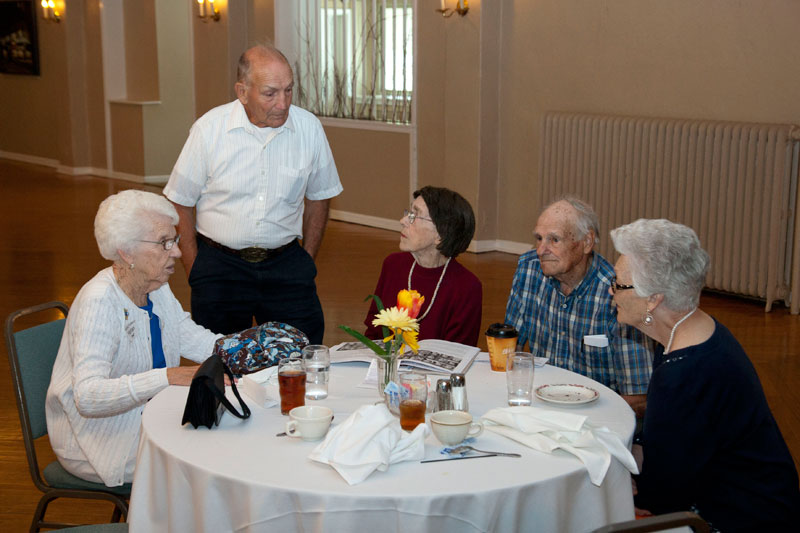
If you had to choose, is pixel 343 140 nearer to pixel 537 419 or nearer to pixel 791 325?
pixel 791 325

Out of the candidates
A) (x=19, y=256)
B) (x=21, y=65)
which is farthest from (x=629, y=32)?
(x=21, y=65)

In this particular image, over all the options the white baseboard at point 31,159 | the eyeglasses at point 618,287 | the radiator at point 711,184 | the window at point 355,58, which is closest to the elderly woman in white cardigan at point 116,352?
the eyeglasses at point 618,287

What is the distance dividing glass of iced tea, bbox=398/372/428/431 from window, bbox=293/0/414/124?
24.3ft

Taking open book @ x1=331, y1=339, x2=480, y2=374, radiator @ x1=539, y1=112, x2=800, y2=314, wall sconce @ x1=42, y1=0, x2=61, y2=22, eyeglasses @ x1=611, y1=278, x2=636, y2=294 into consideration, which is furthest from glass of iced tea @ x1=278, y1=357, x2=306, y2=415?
wall sconce @ x1=42, y1=0, x2=61, y2=22

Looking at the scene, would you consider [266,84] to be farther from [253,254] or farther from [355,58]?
[355,58]

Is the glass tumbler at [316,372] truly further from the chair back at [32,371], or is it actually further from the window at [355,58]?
the window at [355,58]

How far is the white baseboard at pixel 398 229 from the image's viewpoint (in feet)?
28.7

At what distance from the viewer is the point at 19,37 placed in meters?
15.4

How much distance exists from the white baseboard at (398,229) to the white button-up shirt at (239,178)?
4.85 meters

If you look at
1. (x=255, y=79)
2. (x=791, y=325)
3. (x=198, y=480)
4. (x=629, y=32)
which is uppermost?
(x=629, y=32)

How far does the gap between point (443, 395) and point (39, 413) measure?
1280 mm

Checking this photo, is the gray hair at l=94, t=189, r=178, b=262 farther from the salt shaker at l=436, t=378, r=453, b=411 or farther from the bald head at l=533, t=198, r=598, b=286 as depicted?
the bald head at l=533, t=198, r=598, b=286

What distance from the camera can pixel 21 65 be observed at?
1559 centimetres

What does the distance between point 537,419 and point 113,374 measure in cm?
132
